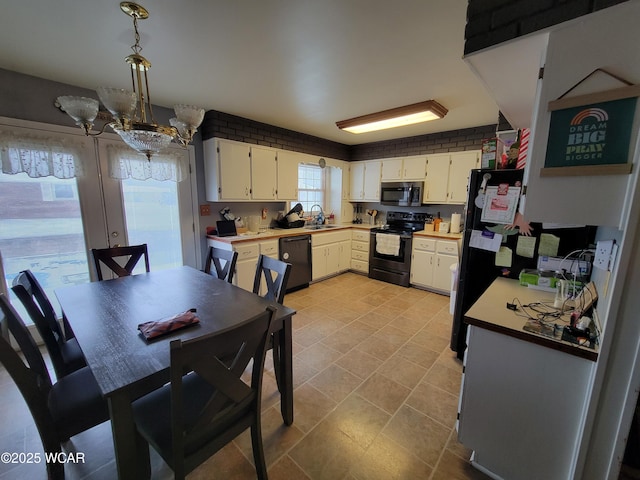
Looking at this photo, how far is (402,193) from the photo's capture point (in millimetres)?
4344

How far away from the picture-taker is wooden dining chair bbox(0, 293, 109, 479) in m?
1.08

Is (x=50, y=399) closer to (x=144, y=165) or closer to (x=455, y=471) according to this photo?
(x=455, y=471)

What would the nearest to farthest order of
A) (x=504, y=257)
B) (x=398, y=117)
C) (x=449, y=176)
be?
1. (x=504, y=257)
2. (x=398, y=117)
3. (x=449, y=176)

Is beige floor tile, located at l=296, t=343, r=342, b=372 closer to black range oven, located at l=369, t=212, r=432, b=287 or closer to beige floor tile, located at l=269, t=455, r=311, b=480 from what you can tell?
beige floor tile, located at l=269, t=455, r=311, b=480

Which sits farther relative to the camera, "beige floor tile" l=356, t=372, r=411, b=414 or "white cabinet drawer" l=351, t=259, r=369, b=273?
"white cabinet drawer" l=351, t=259, r=369, b=273

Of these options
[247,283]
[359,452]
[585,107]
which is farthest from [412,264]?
[585,107]

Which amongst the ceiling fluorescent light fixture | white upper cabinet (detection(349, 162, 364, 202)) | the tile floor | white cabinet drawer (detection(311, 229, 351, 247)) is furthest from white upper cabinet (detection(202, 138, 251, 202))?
white upper cabinet (detection(349, 162, 364, 202))

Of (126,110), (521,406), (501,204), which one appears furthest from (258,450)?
(501,204)

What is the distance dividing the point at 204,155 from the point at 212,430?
3.16 meters

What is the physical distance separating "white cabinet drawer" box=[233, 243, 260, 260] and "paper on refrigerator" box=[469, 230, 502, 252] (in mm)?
2445

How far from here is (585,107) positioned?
91 cm

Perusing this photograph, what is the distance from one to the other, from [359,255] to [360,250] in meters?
0.10

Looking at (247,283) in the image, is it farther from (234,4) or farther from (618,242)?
(618,242)

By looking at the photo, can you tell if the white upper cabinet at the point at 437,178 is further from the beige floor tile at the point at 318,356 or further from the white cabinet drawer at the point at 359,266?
the beige floor tile at the point at 318,356
